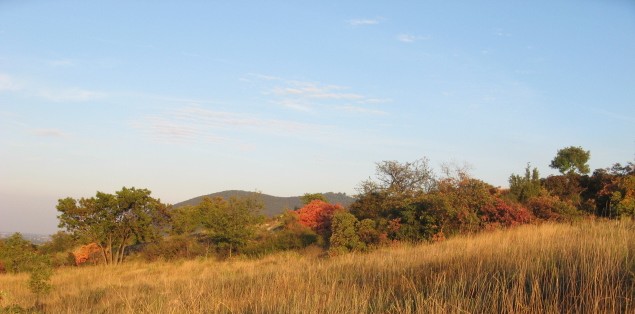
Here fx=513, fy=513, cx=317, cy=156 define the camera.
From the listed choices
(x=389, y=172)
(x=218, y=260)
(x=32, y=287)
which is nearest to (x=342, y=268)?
(x=32, y=287)

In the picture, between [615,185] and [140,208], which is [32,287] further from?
[615,185]

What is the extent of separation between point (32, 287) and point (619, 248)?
1507 centimetres

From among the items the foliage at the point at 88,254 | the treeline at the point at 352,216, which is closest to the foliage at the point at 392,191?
the treeline at the point at 352,216

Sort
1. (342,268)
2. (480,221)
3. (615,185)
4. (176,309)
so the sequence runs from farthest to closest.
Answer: (615,185), (480,221), (342,268), (176,309)

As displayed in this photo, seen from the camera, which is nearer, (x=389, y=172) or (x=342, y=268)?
(x=342, y=268)

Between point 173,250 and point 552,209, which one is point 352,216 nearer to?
point 552,209

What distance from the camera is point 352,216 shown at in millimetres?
21594

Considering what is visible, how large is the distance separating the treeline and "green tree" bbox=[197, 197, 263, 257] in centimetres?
5

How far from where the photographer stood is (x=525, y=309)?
4746 millimetres

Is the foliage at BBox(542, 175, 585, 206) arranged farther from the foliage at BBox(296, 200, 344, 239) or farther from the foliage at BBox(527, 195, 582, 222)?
the foliage at BBox(296, 200, 344, 239)

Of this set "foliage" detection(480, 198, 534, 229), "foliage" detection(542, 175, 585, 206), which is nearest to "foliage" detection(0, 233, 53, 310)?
"foliage" detection(480, 198, 534, 229)

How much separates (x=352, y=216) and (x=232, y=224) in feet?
25.7

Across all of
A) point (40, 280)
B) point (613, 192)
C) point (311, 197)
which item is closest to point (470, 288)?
point (40, 280)

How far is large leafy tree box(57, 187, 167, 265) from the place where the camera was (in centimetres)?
2842
